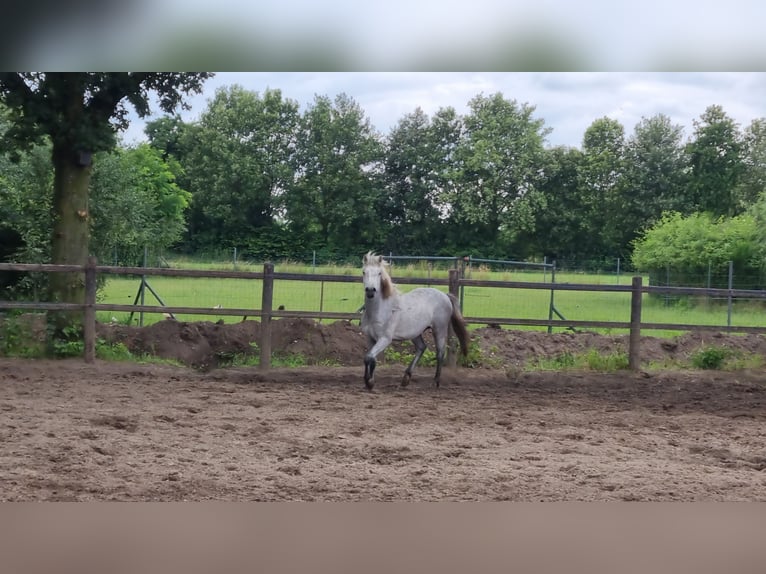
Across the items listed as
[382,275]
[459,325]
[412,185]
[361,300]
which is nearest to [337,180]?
[412,185]

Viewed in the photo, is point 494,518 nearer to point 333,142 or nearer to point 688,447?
point 688,447

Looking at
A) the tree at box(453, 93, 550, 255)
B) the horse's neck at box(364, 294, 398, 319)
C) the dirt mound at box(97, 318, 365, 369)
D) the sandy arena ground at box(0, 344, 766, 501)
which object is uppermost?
the tree at box(453, 93, 550, 255)

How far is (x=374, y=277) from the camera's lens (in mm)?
7137

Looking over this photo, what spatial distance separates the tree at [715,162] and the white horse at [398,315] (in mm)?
20182

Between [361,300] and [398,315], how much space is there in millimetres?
Answer: 5042

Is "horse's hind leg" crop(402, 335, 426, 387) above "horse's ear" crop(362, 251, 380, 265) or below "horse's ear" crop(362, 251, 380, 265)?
below

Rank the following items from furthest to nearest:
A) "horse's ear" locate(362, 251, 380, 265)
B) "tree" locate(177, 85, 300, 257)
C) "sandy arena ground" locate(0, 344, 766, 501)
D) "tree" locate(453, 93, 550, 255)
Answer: "tree" locate(453, 93, 550, 255) → "tree" locate(177, 85, 300, 257) → "horse's ear" locate(362, 251, 380, 265) → "sandy arena ground" locate(0, 344, 766, 501)

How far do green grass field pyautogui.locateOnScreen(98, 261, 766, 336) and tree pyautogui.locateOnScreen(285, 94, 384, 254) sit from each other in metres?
1.44

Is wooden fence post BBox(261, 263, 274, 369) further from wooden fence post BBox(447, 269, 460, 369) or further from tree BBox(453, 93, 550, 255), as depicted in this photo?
tree BBox(453, 93, 550, 255)

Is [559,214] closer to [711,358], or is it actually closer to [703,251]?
[703,251]

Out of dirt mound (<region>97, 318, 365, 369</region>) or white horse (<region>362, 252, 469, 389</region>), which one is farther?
dirt mound (<region>97, 318, 365, 369</region>)

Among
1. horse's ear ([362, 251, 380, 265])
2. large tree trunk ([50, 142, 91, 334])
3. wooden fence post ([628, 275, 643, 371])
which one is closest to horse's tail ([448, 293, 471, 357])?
horse's ear ([362, 251, 380, 265])

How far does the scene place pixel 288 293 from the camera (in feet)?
43.0

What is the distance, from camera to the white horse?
23.9 feet
